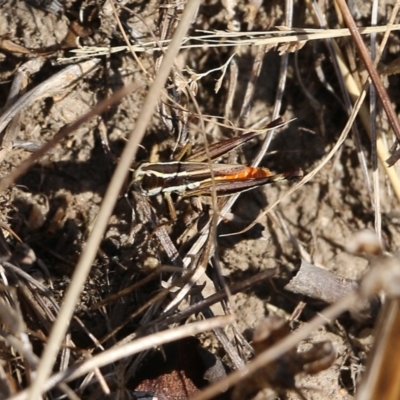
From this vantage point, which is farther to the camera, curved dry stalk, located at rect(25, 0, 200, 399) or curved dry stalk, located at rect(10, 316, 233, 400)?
curved dry stalk, located at rect(10, 316, 233, 400)

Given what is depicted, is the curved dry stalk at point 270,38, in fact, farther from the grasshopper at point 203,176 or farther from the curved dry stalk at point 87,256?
the curved dry stalk at point 87,256

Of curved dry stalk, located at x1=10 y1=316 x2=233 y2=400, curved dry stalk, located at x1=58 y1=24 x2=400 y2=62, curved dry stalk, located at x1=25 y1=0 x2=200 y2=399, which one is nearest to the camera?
curved dry stalk, located at x1=25 y1=0 x2=200 y2=399

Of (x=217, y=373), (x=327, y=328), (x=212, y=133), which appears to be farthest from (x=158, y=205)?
(x=327, y=328)

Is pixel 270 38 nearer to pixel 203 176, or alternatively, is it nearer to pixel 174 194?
pixel 203 176

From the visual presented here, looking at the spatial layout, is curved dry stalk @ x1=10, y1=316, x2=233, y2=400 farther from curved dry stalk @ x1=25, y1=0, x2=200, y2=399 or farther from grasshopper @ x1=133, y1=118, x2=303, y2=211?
grasshopper @ x1=133, y1=118, x2=303, y2=211

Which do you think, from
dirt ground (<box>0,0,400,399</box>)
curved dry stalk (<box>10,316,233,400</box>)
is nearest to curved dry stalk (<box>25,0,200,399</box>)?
curved dry stalk (<box>10,316,233,400</box>)

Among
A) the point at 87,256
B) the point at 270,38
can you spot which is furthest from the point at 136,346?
the point at 270,38
